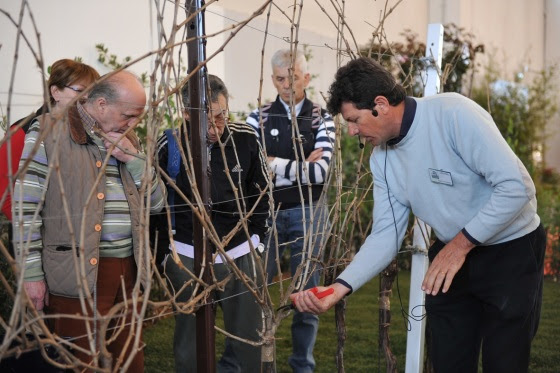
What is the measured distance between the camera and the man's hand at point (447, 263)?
8.62ft

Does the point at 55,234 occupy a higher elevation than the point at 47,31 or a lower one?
lower

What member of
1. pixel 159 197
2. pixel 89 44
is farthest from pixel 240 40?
pixel 159 197

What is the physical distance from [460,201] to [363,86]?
0.48 metres

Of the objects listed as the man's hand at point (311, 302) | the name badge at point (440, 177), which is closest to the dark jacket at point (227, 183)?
the man's hand at point (311, 302)

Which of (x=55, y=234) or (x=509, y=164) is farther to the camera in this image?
(x=55, y=234)

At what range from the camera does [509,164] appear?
2.51m

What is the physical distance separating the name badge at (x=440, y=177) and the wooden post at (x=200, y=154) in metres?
0.73

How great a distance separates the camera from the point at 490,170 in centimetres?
252

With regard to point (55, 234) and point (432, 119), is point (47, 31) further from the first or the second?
point (432, 119)

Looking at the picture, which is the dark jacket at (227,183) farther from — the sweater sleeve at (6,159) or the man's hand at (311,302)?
the man's hand at (311,302)

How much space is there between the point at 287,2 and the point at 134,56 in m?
1.11

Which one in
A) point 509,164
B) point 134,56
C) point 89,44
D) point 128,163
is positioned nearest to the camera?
point 509,164

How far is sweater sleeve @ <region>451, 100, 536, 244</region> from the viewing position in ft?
8.23

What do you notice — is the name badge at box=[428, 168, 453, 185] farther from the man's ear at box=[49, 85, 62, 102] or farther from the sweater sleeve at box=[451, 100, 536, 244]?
the man's ear at box=[49, 85, 62, 102]
